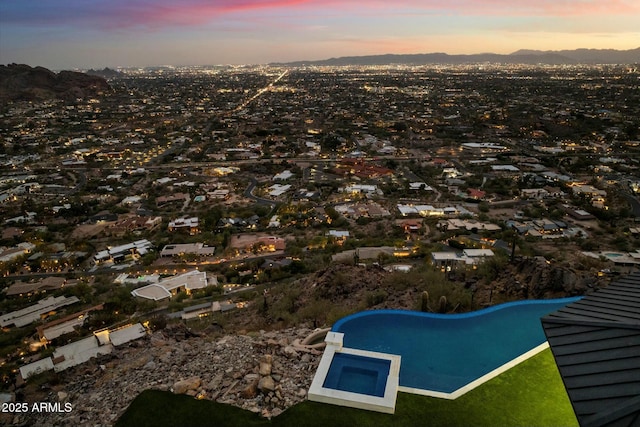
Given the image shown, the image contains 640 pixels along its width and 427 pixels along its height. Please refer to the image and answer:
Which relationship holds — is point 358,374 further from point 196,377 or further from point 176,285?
point 176,285

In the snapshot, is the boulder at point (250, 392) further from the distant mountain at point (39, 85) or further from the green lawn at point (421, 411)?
the distant mountain at point (39, 85)

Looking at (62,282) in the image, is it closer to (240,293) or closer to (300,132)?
(240,293)

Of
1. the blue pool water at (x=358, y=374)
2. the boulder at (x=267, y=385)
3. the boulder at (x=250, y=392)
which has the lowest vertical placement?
the boulder at (x=250, y=392)

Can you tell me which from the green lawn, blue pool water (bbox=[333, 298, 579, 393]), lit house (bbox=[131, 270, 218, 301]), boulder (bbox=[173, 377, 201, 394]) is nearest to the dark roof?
the green lawn

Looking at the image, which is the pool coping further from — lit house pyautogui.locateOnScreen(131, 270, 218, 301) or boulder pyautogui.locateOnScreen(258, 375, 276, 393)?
lit house pyautogui.locateOnScreen(131, 270, 218, 301)

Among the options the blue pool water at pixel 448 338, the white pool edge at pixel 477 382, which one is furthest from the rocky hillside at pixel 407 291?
the white pool edge at pixel 477 382

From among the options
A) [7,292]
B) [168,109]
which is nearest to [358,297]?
[7,292]

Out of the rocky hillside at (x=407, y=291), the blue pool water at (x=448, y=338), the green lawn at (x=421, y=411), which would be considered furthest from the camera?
the rocky hillside at (x=407, y=291)
